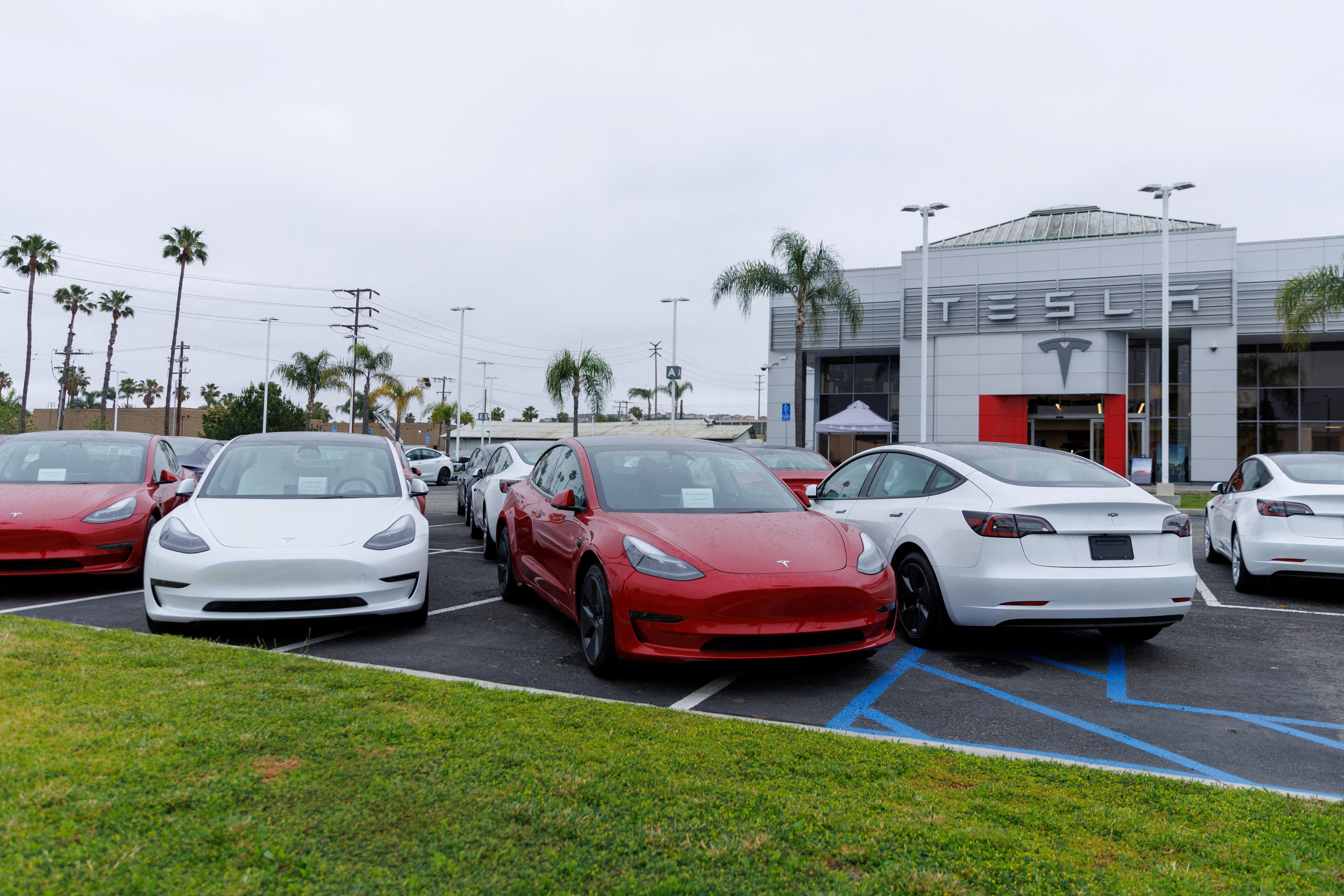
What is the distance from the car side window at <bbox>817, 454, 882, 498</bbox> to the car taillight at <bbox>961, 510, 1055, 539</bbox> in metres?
1.78

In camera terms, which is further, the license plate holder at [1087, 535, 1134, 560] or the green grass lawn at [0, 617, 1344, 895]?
the license plate holder at [1087, 535, 1134, 560]

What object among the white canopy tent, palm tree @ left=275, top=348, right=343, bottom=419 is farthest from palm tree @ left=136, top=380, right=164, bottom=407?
the white canopy tent

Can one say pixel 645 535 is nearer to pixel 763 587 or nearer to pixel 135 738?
pixel 763 587

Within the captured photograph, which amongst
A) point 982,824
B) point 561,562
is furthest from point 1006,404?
point 982,824

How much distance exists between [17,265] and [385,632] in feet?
178

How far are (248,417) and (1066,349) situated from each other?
41.2 metres

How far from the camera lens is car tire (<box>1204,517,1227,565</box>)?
1064 centimetres

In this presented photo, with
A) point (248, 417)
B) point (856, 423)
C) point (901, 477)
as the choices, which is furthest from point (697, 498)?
point (248, 417)

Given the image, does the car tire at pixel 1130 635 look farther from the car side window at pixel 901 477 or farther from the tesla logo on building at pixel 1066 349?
the tesla logo on building at pixel 1066 349

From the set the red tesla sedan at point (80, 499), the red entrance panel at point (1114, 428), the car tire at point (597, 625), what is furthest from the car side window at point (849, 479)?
the red entrance panel at point (1114, 428)

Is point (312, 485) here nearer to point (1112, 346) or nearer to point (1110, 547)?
point (1110, 547)

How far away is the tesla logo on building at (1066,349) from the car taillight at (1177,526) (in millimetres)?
26610

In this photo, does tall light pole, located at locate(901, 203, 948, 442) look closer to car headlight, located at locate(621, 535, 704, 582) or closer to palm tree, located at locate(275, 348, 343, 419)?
car headlight, located at locate(621, 535, 704, 582)

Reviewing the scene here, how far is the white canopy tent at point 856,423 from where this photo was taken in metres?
30.0
